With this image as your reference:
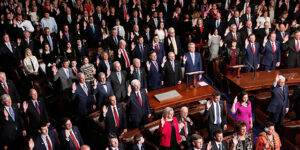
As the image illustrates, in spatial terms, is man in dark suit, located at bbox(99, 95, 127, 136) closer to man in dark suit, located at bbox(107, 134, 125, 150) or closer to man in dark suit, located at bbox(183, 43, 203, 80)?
man in dark suit, located at bbox(107, 134, 125, 150)

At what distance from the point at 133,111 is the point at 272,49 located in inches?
158

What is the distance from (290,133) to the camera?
5.03m

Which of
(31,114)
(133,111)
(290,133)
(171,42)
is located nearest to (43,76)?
(31,114)

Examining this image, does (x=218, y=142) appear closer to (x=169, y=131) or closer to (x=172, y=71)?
(x=169, y=131)

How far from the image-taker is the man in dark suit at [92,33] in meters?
8.33

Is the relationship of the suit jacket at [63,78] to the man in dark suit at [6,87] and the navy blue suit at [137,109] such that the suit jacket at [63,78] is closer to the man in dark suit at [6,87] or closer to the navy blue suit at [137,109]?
the man in dark suit at [6,87]

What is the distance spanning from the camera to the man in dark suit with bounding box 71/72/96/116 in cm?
552

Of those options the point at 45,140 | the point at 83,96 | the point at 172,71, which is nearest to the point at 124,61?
the point at 172,71

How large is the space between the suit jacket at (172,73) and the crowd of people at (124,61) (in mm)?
22

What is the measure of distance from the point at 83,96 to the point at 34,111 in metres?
0.90

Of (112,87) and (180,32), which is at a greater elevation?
(180,32)

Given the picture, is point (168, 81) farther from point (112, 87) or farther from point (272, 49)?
point (272, 49)

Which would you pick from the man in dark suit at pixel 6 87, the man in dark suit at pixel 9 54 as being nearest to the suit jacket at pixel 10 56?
the man in dark suit at pixel 9 54

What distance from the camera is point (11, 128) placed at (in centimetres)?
496
